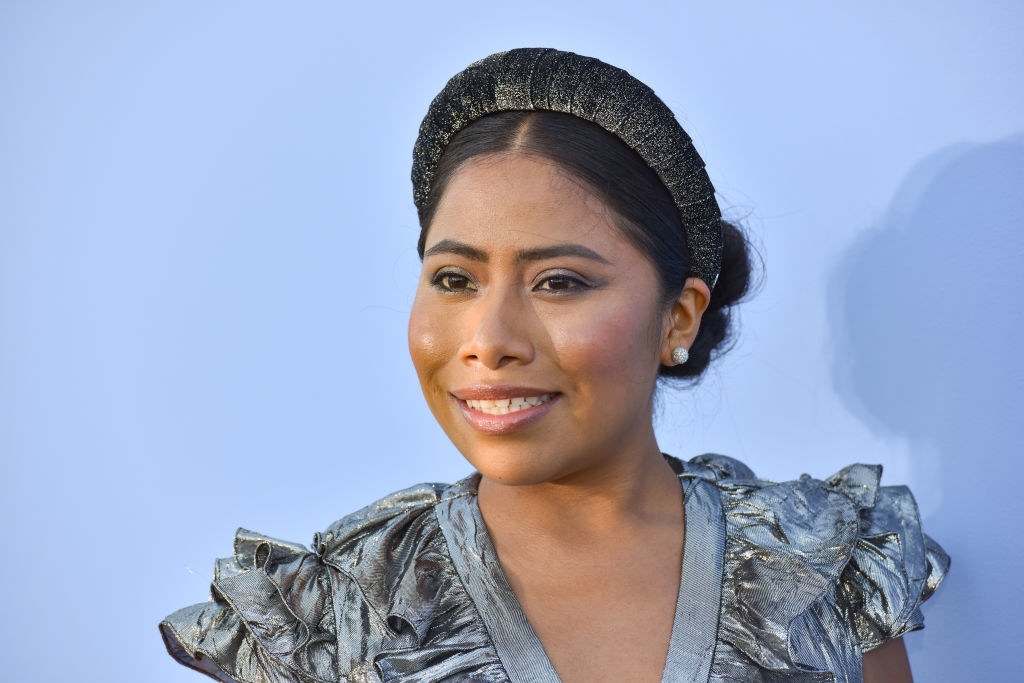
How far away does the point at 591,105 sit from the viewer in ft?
5.28

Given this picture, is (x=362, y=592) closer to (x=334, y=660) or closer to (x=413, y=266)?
(x=334, y=660)

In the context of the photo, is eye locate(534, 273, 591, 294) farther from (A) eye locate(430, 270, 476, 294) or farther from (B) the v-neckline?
(B) the v-neckline

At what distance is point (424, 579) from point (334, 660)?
169mm

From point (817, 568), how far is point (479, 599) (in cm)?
53

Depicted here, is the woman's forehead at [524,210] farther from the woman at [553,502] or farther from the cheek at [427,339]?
the cheek at [427,339]

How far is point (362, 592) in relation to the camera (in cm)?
165

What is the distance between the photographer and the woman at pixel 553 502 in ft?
5.04

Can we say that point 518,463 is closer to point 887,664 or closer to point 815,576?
point 815,576

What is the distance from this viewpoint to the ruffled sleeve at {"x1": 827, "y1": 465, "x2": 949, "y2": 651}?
1788 millimetres

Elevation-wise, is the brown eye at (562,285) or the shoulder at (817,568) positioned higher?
the brown eye at (562,285)

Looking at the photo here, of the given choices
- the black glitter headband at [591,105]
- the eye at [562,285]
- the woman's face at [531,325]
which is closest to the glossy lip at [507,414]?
the woman's face at [531,325]

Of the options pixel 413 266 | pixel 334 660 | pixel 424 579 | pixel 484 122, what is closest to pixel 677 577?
pixel 424 579

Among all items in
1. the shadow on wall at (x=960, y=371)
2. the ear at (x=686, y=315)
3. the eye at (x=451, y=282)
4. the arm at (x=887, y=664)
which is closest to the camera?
the eye at (x=451, y=282)

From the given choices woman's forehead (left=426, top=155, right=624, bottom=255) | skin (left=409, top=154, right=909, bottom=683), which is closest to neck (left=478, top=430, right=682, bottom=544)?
skin (left=409, top=154, right=909, bottom=683)
